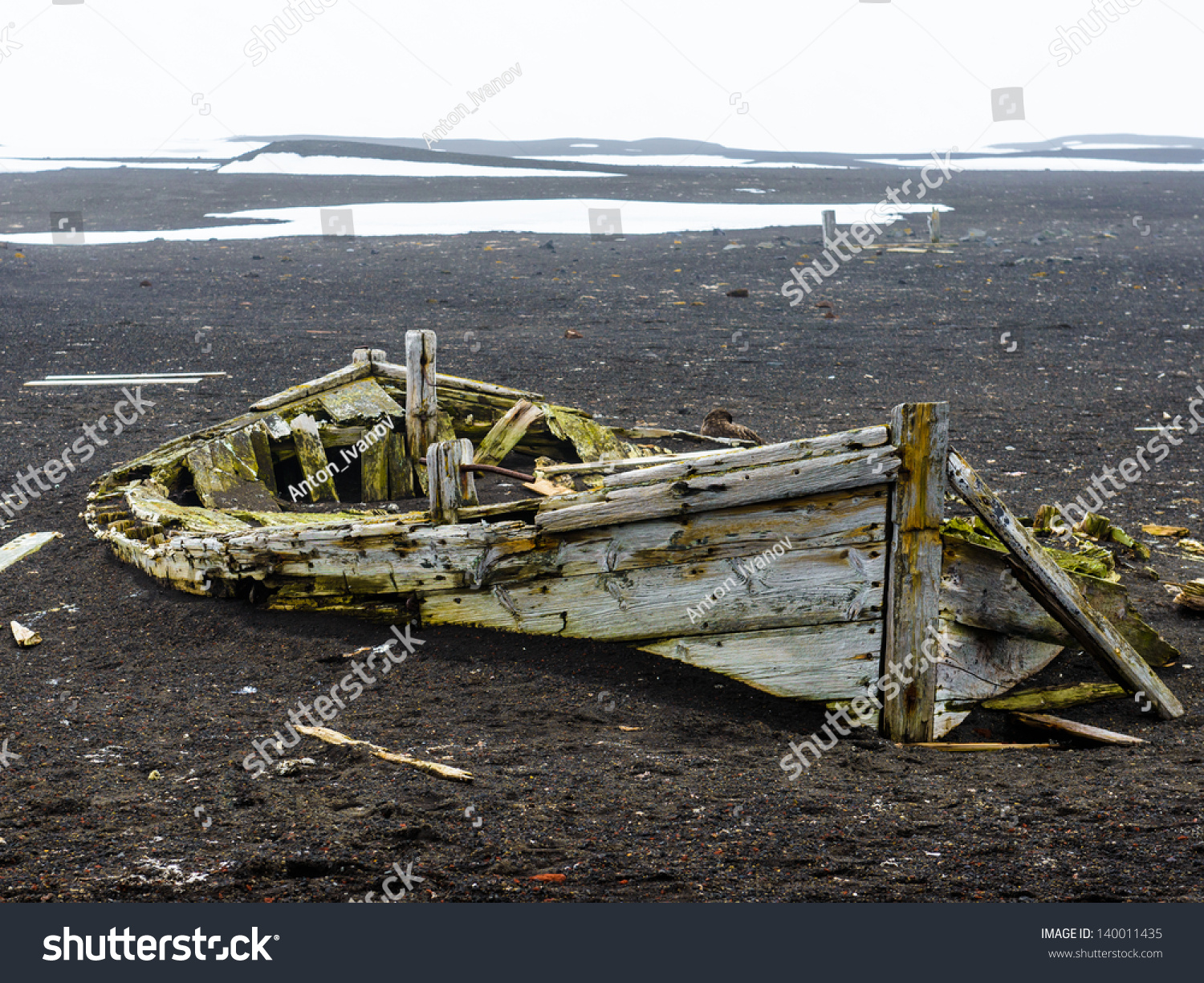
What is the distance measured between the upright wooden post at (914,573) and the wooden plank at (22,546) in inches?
221

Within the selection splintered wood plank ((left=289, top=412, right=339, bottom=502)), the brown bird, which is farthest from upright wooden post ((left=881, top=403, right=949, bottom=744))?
splintered wood plank ((left=289, top=412, right=339, bottom=502))

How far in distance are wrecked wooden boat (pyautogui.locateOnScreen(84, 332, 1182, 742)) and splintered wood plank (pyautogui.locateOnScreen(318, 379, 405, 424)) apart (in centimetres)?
225

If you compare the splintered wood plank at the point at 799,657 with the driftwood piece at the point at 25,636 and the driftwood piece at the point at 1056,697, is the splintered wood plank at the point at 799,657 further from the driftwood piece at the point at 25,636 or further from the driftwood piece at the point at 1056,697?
the driftwood piece at the point at 25,636

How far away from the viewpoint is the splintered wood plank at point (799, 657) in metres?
4.48

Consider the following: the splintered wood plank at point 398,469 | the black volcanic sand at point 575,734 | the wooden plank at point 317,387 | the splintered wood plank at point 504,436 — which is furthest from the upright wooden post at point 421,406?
the black volcanic sand at point 575,734

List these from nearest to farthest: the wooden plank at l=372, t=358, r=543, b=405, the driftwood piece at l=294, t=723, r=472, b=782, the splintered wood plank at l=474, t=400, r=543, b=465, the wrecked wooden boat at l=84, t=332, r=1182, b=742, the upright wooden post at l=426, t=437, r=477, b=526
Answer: the driftwood piece at l=294, t=723, r=472, b=782, the wrecked wooden boat at l=84, t=332, r=1182, b=742, the upright wooden post at l=426, t=437, r=477, b=526, the splintered wood plank at l=474, t=400, r=543, b=465, the wooden plank at l=372, t=358, r=543, b=405

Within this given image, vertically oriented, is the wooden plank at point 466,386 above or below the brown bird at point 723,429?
above

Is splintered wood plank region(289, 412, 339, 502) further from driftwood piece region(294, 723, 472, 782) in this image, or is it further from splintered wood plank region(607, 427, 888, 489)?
splintered wood plank region(607, 427, 888, 489)

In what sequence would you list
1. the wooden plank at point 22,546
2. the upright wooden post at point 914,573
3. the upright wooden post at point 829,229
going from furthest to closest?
the upright wooden post at point 829,229 → the wooden plank at point 22,546 → the upright wooden post at point 914,573

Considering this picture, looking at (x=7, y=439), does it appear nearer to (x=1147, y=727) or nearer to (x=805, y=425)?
(x=805, y=425)

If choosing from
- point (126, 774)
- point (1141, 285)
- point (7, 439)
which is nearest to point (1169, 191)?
point (1141, 285)

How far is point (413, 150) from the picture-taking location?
202ft

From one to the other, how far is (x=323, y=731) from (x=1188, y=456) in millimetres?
7933

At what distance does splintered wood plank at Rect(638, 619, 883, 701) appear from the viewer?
448cm
